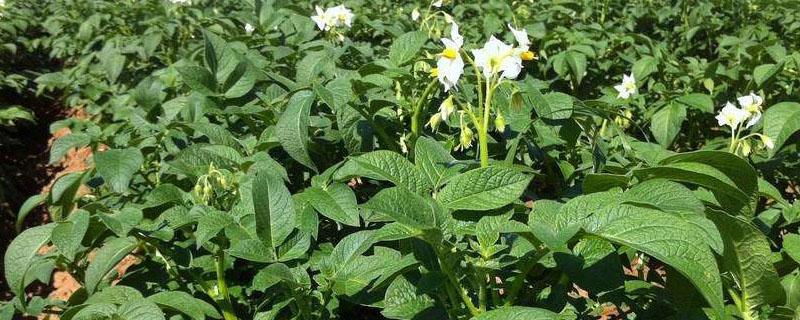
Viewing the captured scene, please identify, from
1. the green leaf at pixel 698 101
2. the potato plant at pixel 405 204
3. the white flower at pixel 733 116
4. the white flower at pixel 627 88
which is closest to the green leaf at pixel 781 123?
the potato plant at pixel 405 204

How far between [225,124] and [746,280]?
1380 millimetres

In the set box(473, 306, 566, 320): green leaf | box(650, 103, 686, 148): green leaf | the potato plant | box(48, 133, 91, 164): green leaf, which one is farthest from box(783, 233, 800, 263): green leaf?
box(48, 133, 91, 164): green leaf

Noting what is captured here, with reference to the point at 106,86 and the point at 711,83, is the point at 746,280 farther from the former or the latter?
the point at 106,86

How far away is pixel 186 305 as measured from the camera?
1301 millimetres

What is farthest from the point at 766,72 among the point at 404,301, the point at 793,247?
the point at 404,301

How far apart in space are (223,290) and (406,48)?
0.74 metres

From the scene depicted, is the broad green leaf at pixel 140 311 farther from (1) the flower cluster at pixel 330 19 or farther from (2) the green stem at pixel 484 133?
(1) the flower cluster at pixel 330 19

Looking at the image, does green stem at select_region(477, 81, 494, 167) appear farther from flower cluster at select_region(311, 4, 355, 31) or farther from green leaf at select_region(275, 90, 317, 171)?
flower cluster at select_region(311, 4, 355, 31)

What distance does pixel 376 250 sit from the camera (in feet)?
4.37

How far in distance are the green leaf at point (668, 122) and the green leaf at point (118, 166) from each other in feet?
5.54

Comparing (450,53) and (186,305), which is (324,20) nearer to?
A: (450,53)

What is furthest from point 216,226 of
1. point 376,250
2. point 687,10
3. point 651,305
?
point 687,10

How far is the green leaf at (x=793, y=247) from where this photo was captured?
132 cm

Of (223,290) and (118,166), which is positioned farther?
(118,166)
